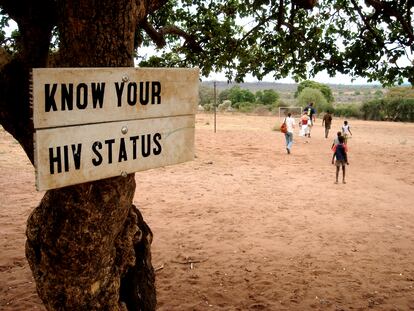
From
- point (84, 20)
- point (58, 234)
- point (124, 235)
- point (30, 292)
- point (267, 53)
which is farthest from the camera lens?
point (267, 53)

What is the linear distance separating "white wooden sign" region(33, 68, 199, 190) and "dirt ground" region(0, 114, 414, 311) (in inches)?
141

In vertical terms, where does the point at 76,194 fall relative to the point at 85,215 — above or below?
above

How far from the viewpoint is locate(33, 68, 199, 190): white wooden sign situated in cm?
184

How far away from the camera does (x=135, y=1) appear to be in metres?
2.57

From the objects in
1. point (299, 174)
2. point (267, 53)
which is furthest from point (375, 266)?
point (299, 174)

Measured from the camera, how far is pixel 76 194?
250cm

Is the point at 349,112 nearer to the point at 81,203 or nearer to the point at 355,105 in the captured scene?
the point at 355,105

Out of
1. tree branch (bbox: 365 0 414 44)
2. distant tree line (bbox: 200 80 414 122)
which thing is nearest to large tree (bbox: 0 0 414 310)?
tree branch (bbox: 365 0 414 44)

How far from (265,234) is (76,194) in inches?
243

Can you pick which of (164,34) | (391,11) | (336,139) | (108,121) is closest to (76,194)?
(108,121)

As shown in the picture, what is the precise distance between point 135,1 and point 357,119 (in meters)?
42.4

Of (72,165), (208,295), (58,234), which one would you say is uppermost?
(72,165)

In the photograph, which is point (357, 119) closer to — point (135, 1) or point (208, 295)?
point (208, 295)

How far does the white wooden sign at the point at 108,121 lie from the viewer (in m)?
1.84
